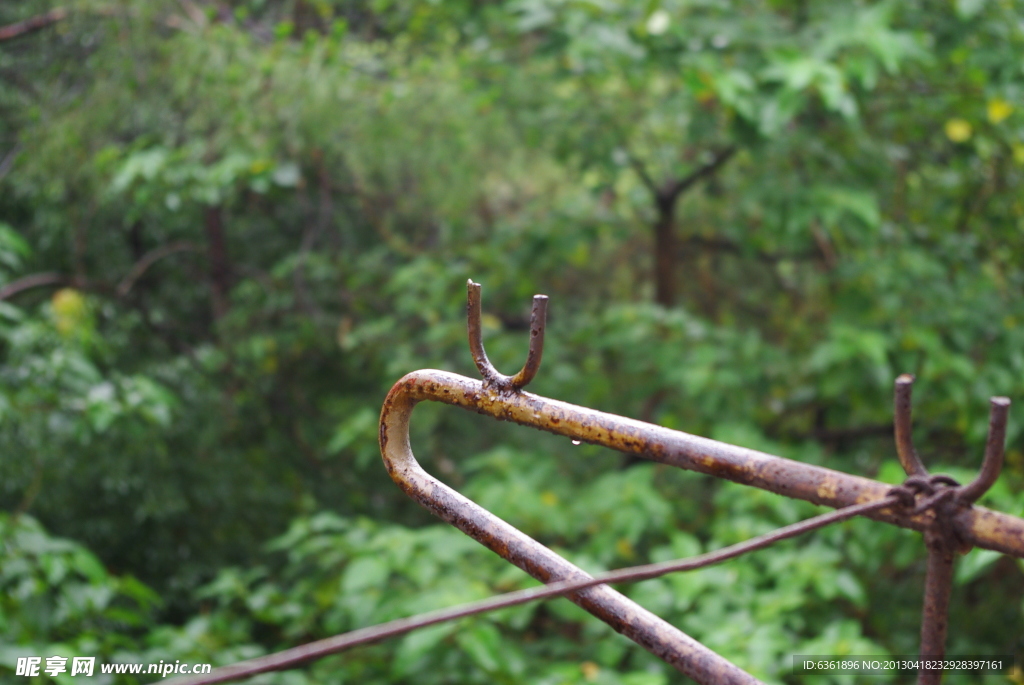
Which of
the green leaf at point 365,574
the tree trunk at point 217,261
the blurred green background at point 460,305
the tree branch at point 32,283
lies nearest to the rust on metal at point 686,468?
the blurred green background at point 460,305

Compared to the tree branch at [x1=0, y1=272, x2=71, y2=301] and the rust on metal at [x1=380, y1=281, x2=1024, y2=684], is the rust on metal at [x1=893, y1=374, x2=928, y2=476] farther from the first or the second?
the tree branch at [x1=0, y1=272, x2=71, y2=301]

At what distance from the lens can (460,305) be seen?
2238 millimetres

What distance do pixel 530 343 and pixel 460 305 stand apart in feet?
6.05

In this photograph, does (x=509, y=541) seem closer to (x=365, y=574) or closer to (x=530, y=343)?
(x=530, y=343)

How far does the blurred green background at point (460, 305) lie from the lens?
54.7 inches

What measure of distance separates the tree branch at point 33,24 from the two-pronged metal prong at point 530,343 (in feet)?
6.43

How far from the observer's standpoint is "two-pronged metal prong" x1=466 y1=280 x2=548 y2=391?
0.41m

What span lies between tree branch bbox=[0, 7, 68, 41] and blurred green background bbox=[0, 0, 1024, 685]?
3 centimetres

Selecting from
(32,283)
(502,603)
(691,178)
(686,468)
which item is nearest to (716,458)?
(686,468)

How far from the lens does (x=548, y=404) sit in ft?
1.37

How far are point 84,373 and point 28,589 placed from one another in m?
0.47

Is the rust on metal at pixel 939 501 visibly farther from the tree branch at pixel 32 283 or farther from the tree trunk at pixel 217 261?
the tree trunk at pixel 217 261

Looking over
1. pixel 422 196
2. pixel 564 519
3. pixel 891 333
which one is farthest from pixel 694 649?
pixel 422 196

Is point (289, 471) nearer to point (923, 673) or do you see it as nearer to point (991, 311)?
point (991, 311)
